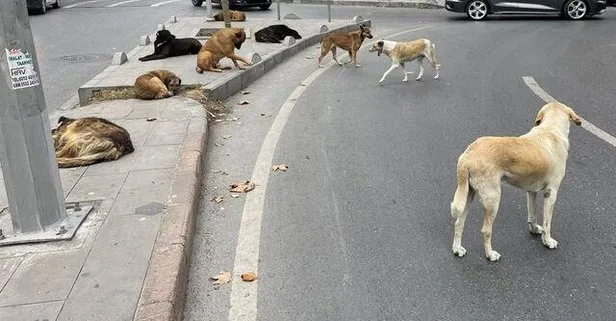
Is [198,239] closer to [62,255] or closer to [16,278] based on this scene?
[62,255]

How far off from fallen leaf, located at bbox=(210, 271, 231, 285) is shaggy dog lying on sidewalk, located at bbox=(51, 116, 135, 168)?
2.26 metres

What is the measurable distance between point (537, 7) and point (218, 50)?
42.7 feet

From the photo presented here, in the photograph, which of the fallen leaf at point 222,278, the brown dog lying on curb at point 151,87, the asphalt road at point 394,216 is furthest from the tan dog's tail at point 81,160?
the brown dog lying on curb at point 151,87

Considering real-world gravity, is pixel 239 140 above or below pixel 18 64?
below

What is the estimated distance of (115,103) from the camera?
7914 mm

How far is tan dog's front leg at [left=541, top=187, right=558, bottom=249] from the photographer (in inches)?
154

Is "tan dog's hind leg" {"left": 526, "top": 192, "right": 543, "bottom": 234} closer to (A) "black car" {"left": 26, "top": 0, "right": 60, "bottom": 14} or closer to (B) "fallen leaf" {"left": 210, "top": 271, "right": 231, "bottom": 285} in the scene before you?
(B) "fallen leaf" {"left": 210, "top": 271, "right": 231, "bottom": 285}

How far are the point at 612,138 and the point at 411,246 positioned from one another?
11.3 ft

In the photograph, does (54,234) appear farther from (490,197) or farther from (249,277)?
(490,197)

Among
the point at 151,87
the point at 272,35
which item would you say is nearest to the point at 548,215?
the point at 151,87

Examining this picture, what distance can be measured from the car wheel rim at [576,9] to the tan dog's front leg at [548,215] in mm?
16707

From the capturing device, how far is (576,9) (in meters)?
18.7

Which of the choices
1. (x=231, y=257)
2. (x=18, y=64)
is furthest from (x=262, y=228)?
(x=18, y=64)

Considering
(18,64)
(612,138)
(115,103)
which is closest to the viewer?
(18,64)
